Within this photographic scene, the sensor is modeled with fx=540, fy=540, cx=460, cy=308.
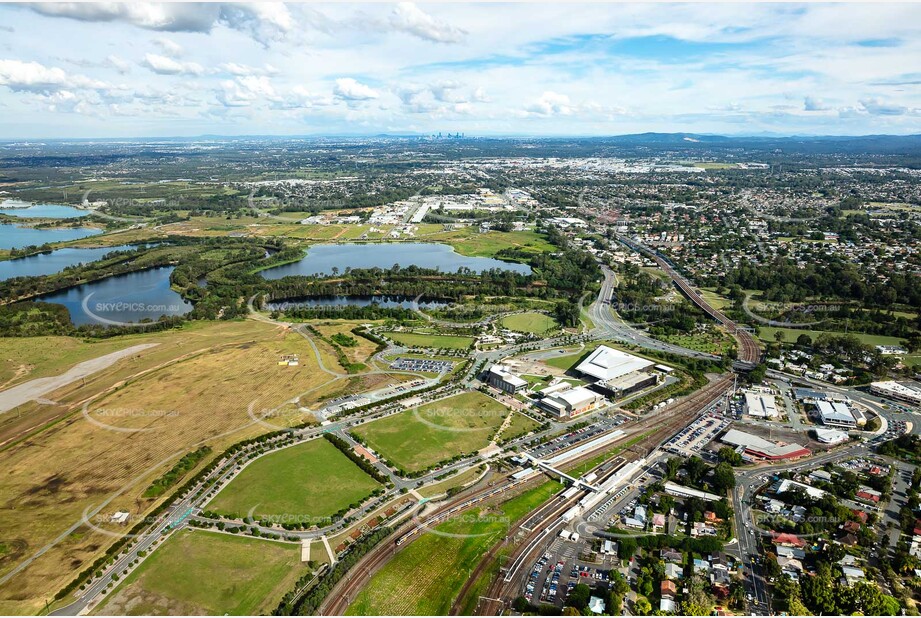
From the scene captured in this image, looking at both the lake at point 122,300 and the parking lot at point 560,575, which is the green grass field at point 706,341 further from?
the lake at point 122,300

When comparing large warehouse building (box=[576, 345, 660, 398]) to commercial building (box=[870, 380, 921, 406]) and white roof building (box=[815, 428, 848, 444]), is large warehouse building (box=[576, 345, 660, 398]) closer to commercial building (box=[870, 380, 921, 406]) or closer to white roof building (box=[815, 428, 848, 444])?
white roof building (box=[815, 428, 848, 444])

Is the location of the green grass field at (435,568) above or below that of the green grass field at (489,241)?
below

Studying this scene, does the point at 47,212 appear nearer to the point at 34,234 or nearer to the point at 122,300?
the point at 34,234

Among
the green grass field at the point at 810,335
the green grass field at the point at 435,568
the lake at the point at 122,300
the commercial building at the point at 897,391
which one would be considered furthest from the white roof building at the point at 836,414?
the lake at the point at 122,300

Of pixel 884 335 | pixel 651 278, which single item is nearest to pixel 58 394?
pixel 651 278

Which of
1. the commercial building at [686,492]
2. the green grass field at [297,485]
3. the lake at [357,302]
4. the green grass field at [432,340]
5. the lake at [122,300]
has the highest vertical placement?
the green grass field at [432,340]

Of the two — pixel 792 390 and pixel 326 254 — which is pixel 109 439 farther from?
pixel 326 254

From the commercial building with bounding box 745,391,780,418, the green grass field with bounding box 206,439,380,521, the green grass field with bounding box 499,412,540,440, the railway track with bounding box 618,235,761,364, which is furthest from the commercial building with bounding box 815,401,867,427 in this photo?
the green grass field with bounding box 206,439,380,521
